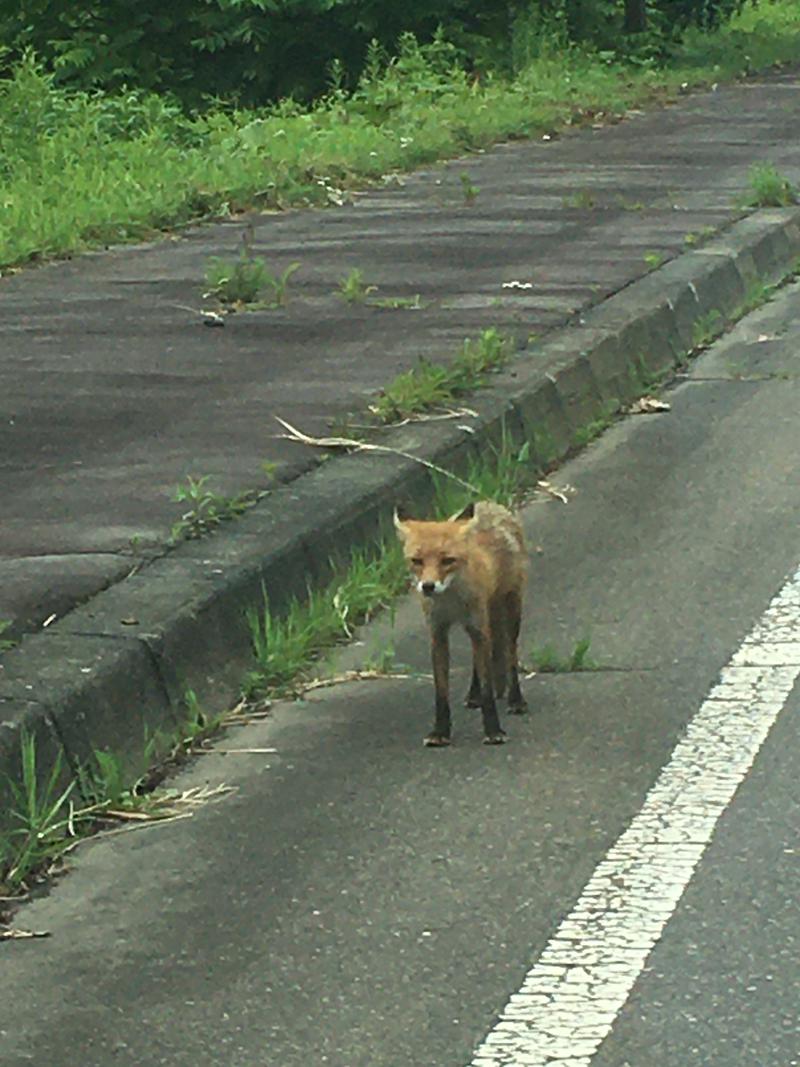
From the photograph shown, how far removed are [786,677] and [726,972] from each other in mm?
1756

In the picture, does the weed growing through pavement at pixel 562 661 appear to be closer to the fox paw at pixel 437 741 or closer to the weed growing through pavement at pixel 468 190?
the fox paw at pixel 437 741

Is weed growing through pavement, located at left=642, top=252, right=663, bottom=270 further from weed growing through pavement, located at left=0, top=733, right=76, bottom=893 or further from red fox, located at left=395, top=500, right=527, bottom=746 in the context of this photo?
weed growing through pavement, located at left=0, top=733, right=76, bottom=893

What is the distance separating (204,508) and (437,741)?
1.49m

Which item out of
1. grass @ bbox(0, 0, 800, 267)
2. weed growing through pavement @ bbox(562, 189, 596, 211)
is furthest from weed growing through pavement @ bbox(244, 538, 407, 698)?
weed growing through pavement @ bbox(562, 189, 596, 211)

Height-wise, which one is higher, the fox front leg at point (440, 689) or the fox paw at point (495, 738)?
the fox front leg at point (440, 689)

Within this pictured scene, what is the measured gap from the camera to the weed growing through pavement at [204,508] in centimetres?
640

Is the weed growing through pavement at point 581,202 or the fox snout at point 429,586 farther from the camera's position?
the weed growing through pavement at point 581,202

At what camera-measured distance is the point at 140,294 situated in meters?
11.0

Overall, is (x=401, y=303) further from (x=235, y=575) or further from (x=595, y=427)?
(x=235, y=575)

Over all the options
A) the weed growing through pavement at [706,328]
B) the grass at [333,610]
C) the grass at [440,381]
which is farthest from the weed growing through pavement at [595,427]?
the weed growing through pavement at [706,328]

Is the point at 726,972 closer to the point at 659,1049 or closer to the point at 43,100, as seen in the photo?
the point at 659,1049

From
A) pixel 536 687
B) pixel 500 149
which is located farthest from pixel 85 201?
pixel 536 687

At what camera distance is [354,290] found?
10.6 metres

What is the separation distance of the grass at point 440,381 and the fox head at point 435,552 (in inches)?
105
